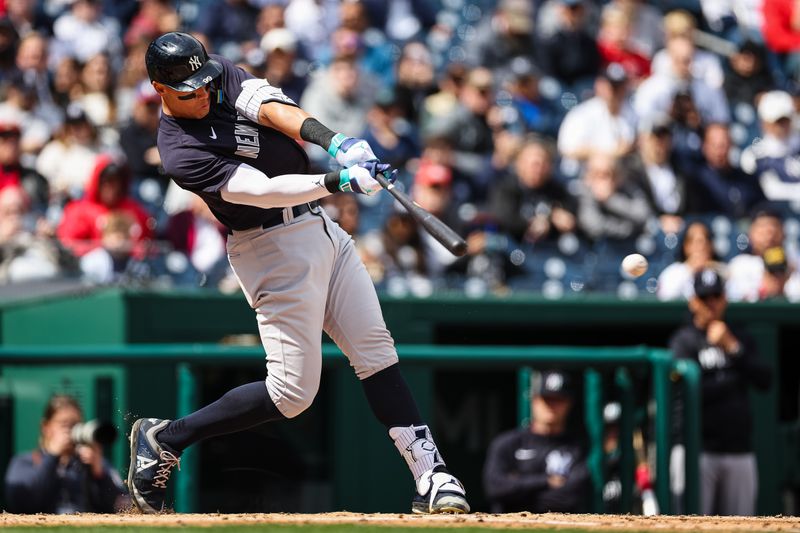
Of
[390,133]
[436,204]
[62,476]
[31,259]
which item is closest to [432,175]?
[436,204]

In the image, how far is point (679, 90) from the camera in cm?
1097

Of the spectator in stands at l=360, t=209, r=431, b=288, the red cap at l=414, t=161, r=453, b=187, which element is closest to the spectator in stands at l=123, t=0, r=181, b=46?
the red cap at l=414, t=161, r=453, b=187

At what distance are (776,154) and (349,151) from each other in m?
6.39

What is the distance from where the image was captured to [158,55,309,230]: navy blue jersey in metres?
5.11

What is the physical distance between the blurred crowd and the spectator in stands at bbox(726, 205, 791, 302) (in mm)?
14

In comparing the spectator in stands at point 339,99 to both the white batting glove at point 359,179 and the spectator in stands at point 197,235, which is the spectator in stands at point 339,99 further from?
the white batting glove at point 359,179

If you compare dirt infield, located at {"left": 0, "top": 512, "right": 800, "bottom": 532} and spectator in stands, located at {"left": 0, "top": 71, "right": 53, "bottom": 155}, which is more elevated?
spectator in stands, located at {"left": 0, "top": 71, "right": 53, "bottom": 155}

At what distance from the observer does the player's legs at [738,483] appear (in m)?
8.30

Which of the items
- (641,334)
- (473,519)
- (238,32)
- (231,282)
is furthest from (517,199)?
(473,519)

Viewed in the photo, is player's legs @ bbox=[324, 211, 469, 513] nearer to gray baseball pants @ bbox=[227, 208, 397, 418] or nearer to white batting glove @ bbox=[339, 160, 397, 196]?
gray baseball pants @ bbox=[227, 208, 397, 418]

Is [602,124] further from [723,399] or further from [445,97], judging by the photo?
[723,399]

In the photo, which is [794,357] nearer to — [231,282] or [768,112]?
[768,112]

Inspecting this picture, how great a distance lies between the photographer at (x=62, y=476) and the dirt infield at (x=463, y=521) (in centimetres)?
125

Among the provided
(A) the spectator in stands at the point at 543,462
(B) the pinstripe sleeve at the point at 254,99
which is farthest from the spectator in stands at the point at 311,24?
(B) the pinstripe sleeve at the point at 254,99
